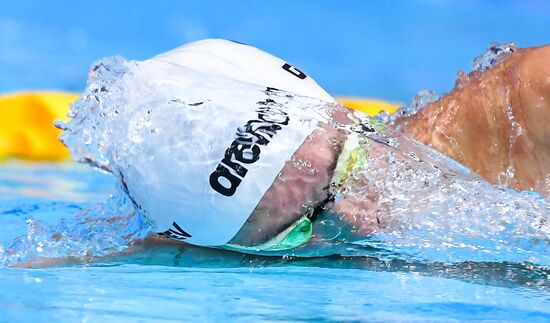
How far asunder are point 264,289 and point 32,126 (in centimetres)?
301

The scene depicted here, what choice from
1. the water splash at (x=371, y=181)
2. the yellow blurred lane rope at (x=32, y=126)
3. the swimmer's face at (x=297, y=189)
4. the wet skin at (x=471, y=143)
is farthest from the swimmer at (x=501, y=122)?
the yellow blurred lane rope at (x=32, y=126)

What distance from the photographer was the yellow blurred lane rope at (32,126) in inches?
157

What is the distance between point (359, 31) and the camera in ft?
22.8

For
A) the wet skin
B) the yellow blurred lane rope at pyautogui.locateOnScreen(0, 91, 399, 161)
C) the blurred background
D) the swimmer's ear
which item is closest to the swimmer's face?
the wet skin

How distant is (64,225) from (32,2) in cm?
553

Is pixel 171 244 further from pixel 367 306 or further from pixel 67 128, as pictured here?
pixel 367 306

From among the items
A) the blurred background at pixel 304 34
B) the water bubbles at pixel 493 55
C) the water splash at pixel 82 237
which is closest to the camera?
the water splash at pixel 82 237

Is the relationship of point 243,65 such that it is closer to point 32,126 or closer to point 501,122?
point 501,122

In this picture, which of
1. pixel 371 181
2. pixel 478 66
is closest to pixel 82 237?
pixel 371 181

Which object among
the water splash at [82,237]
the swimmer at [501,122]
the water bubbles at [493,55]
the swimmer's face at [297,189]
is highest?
the water bubbles at [493,55]

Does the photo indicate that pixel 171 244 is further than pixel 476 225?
Yes

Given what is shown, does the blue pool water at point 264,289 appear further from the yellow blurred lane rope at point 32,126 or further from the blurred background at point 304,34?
the blurred background at point 304,34

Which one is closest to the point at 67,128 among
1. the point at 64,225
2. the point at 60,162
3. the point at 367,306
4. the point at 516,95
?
the point at 64,225

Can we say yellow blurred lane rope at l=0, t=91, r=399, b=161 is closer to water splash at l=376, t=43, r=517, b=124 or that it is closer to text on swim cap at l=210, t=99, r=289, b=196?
water splash at l=376, t=43, r=517, b=124
